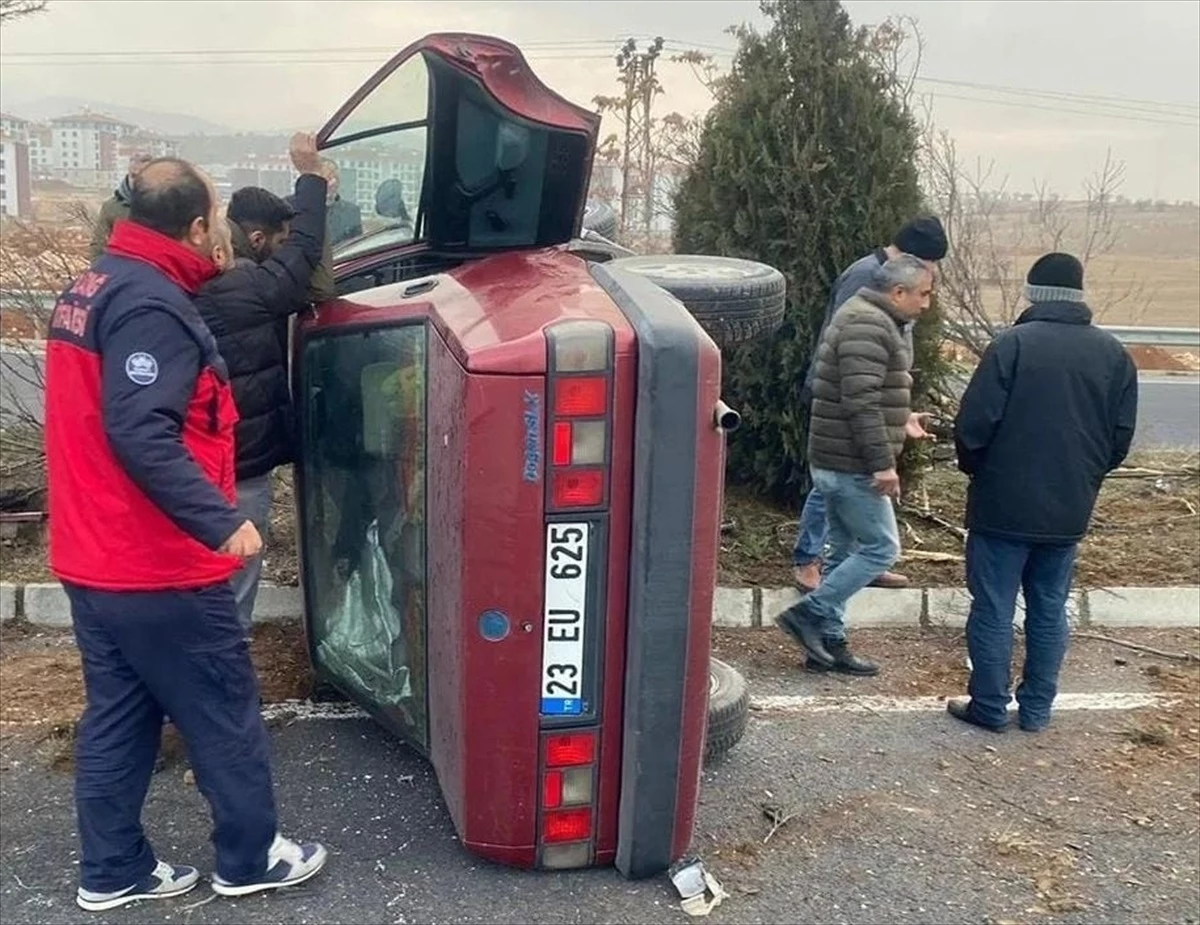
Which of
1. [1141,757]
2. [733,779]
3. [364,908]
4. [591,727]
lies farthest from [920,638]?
[364,908]

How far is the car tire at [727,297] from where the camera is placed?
413cm

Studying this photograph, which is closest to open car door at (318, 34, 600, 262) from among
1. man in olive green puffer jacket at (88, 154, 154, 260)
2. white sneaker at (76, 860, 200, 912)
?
man in olive green puffer jacket at (88, 154, 154, 260)

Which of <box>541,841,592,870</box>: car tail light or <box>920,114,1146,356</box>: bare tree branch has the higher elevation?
<box>920,114,1146,356</box>: bare tree branch

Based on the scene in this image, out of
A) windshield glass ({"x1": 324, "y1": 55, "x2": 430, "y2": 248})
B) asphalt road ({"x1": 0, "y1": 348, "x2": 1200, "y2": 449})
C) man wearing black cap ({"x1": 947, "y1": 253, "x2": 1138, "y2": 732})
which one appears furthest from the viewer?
asphalt road ({"x1": 0, "y1": 348, "x2": 1200, "y2": 449})

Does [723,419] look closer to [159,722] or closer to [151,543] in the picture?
[151,543]

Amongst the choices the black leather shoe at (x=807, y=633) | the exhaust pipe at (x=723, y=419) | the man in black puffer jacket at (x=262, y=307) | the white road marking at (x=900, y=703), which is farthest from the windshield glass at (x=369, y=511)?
the black leather shoe at (x=807, y=633)

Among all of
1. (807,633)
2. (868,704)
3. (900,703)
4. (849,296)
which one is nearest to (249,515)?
(807,633)

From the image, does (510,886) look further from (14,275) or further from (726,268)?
(14,275)

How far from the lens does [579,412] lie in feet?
9.78

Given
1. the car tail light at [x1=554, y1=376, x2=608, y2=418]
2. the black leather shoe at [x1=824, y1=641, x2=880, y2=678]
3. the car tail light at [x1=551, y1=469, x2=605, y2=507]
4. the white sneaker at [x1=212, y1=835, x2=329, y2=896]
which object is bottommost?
the white sneaker at [x1=212, y1=835, x2=329, y2=896]

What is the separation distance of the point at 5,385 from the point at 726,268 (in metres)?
4.38

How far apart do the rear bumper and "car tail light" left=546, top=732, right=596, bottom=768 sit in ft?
0.30

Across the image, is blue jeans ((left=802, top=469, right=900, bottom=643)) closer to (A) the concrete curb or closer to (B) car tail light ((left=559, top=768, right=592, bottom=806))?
(A) the concrete curb

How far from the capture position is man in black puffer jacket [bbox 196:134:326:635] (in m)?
3.78
